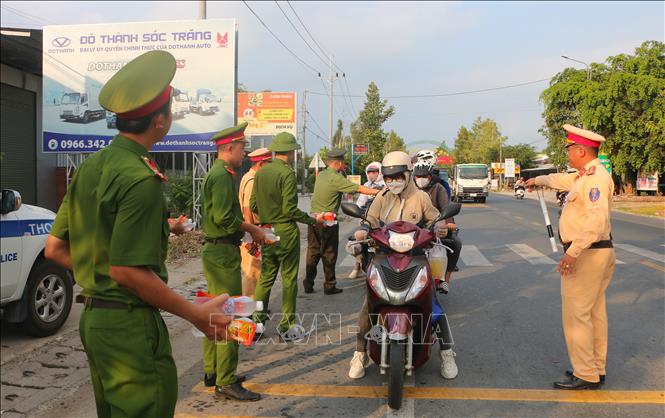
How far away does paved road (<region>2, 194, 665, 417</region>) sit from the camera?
4.04 meters

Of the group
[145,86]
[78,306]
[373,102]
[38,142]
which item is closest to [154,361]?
[145,86]

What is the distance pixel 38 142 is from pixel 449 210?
51.1ft

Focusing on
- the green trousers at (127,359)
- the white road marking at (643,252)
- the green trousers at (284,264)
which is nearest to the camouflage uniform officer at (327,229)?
the green trousers at (284,264)

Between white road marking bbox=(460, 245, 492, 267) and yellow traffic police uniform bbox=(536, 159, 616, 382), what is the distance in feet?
20.0

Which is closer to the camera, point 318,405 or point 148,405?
point 148,405

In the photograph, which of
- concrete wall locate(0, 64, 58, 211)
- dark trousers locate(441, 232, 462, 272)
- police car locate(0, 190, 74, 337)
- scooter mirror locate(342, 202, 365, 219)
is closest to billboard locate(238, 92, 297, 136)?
concrete wall locate(0, 64, 58, 211)

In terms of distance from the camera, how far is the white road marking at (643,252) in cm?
1104

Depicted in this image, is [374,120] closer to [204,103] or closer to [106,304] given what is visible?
[204,103]

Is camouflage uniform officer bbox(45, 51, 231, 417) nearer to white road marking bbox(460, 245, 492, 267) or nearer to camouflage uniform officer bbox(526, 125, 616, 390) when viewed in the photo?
camouflage uniform officer bbox(526, 125, 616, 390)

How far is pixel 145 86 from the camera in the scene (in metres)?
2.06

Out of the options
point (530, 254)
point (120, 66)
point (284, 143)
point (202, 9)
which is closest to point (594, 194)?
point (284, 143)

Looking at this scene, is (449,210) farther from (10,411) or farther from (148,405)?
(10,411)

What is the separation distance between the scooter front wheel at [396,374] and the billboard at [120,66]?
1104 centimetres

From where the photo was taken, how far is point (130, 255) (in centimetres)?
194
